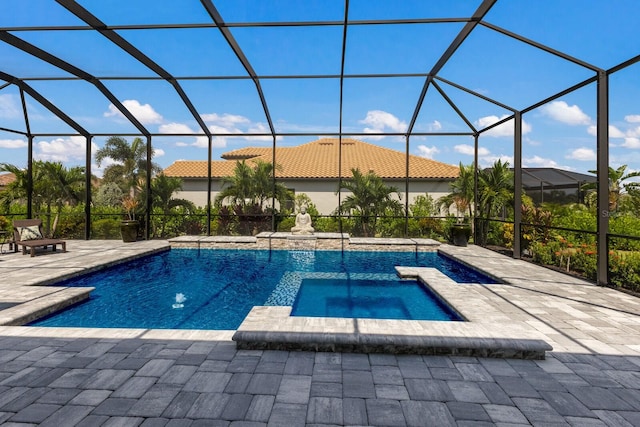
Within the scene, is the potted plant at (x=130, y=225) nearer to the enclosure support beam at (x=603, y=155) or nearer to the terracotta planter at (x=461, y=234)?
the terracotta planter at (x=461, y=234)

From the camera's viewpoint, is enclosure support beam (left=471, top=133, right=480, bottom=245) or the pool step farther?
enclosure support beam (left=471, top=133, right=480, bottom=245)

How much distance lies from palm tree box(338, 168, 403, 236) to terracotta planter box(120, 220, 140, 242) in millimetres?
7073

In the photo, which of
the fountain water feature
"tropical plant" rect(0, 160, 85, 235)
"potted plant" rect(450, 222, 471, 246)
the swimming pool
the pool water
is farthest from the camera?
"tropical plant" rect(0, 160, 85, 235)

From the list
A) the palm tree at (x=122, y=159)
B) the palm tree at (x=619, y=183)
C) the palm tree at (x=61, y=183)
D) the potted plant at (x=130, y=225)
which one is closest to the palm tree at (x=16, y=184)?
the palm tree at (x=61, y=183)

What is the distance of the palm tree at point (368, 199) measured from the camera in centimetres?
1261

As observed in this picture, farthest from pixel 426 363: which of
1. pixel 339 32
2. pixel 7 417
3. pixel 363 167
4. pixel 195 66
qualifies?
pixel 363 167

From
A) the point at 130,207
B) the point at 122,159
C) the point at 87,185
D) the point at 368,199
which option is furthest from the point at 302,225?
the point at 122,159

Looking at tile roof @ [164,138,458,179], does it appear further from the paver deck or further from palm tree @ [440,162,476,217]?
the paver deck

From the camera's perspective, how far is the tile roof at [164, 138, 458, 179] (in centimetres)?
1880

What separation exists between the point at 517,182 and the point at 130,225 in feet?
38.3

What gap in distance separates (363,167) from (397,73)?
1140cm

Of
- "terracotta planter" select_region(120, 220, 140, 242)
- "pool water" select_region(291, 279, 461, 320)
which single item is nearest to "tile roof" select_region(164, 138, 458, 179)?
"terracotta planter" select_region(120, 220, 140, 242)

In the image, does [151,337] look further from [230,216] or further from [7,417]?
[230,216]

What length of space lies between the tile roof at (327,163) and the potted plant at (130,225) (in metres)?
7.03
